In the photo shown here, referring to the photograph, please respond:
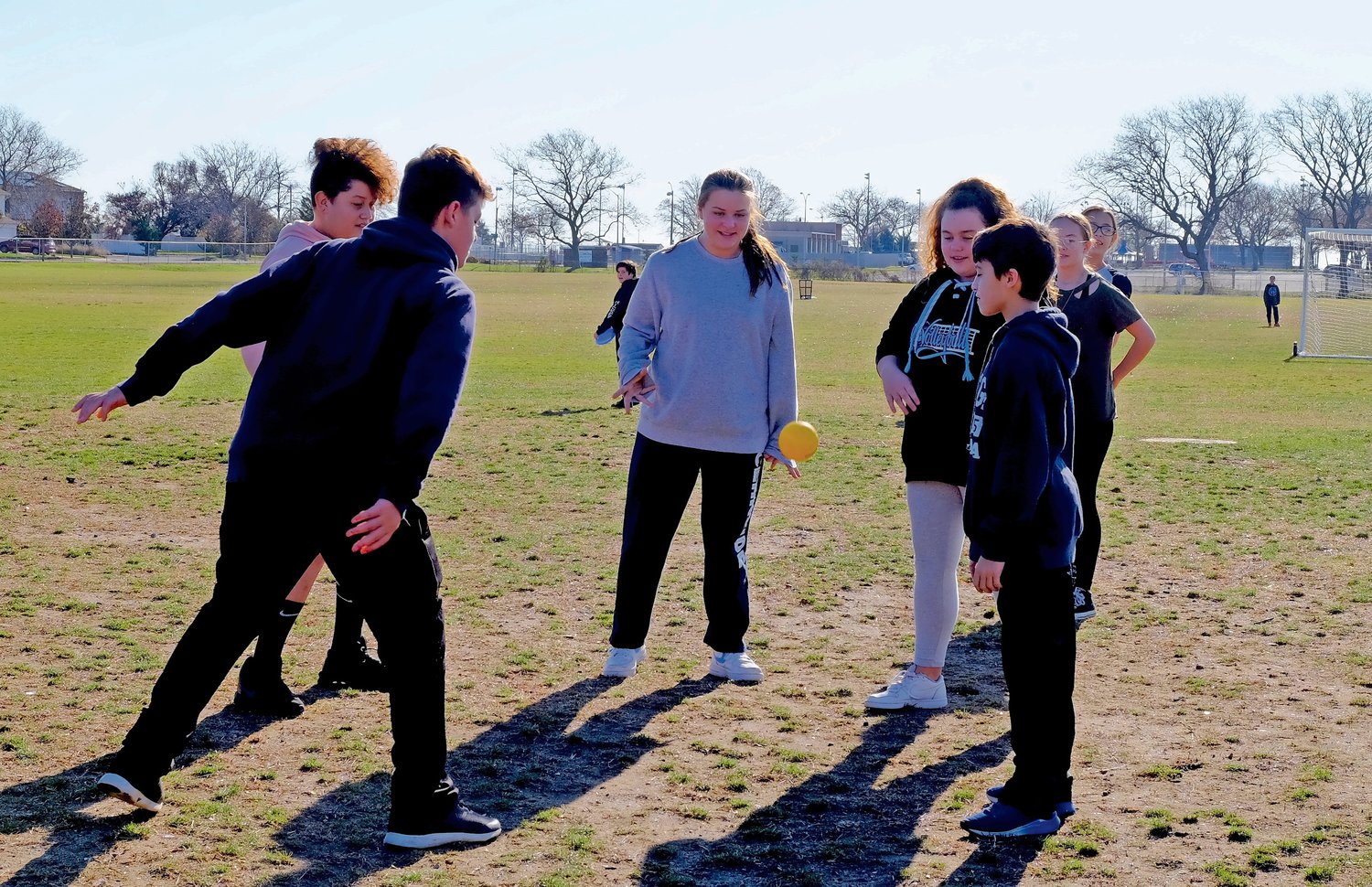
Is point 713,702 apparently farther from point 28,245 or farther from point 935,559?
point 28,245

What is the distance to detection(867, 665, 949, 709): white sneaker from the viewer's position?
17.1ft

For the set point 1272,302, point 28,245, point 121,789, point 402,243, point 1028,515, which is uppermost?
point 28,245

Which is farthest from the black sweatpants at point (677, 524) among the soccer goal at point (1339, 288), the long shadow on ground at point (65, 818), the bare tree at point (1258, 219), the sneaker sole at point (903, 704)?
the bare tree at point (1258, 219)

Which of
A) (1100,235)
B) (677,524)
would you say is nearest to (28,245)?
(1100,235)

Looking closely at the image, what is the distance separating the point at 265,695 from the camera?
4.95m

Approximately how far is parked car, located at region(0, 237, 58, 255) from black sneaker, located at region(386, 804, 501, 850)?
9157 cm

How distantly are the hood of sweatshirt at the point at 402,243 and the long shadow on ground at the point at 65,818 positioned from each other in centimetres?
181

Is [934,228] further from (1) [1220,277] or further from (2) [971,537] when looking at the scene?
(1) [1220,277]

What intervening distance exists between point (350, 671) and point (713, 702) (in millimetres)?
1459

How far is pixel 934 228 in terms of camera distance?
16.8 feet

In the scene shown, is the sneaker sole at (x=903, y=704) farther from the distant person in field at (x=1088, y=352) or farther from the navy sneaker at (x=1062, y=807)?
the distant person in field at (x=1088, y=352)

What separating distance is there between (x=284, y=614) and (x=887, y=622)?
291cm

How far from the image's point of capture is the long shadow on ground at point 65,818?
141 inches

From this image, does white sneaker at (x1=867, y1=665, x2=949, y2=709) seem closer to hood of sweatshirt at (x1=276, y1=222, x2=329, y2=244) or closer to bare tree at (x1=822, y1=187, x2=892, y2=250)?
hood of sweatshirt at (x1=276, y1=222, x2=329, y2=244)
